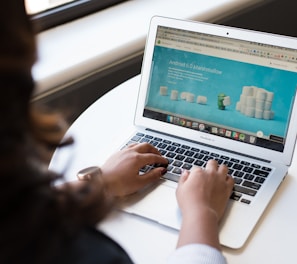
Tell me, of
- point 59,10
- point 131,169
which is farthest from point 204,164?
point 59,10

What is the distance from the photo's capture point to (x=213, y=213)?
0.92 meters

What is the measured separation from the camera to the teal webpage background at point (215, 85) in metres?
1.06

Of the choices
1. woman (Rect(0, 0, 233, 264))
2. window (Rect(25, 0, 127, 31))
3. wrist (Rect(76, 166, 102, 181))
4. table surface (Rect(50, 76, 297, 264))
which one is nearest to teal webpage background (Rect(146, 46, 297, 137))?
table surface (Rect(50, 76, 297, 264))

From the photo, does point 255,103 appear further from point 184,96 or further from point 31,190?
point 31,190

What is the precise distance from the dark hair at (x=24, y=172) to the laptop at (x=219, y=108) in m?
0.44

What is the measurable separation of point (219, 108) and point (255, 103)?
0.07 metres

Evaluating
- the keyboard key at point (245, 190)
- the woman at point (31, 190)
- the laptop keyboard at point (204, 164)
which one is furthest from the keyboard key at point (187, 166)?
the woman at point (31, 190)

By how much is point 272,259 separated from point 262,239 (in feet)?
0.15

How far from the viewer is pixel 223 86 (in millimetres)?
1107

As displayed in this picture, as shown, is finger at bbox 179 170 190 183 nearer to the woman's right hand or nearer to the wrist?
the woman's right hand

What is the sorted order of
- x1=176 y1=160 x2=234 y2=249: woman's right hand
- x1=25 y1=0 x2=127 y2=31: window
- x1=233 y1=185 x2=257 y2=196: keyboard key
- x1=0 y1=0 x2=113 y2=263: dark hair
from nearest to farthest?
Result: x1=0 y1=0 x2=113 y2=263: dark hair → x1=176 y1=160 x2=234 y2=249: woman's right hand → x1=233 y1=185 x2=257 y2=196: keyboard key → x1=25 y1=0 x2=127 y2=31: window

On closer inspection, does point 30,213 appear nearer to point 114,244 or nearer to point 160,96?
point 114,244

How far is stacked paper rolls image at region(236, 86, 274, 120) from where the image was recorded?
42.1 inches

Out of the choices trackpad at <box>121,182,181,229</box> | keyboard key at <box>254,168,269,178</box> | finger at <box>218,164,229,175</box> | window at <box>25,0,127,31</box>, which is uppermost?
window at <box>25,0,127,31</box>
